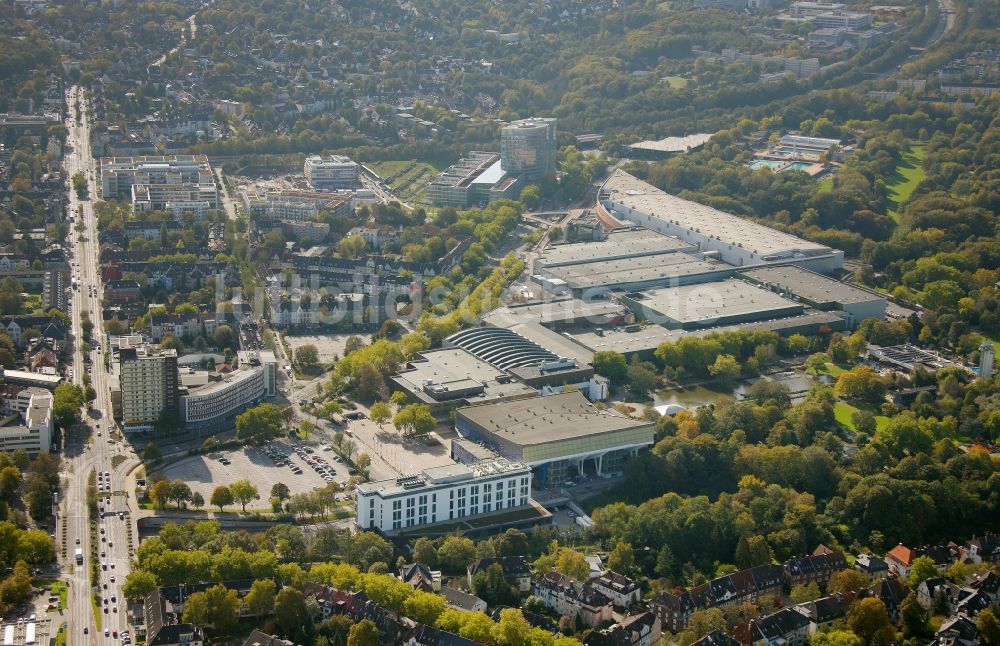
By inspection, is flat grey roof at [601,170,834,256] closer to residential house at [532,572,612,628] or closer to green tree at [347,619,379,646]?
residential house at [532,572,612,628]

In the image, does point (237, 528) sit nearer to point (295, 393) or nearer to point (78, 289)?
point (295, 393)

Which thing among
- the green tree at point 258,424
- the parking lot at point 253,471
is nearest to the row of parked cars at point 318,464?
the parking lot at point 253,471

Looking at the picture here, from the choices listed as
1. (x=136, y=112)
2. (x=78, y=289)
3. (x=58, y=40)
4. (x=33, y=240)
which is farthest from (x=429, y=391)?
(x=58, y=40)

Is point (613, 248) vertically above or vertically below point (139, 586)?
above

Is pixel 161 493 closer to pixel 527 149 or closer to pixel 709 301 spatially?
pixel 709 301

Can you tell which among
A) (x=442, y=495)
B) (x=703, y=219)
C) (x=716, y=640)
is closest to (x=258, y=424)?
(x=442, y=495)
